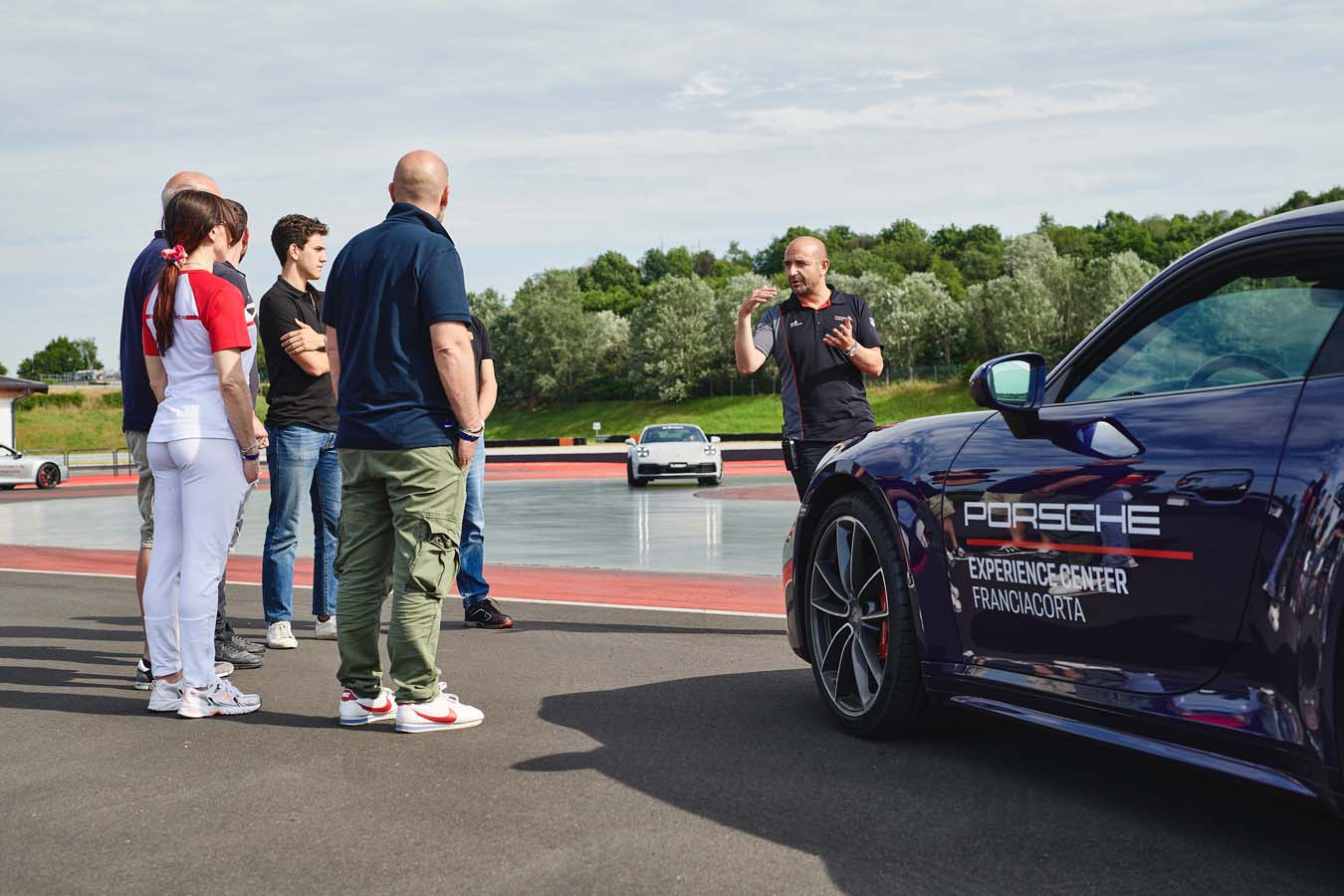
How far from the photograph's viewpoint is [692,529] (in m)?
14.9

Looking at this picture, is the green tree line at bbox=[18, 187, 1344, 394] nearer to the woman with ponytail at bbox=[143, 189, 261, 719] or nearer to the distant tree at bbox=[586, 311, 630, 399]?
the distant tree at bbox=[586, 311, 630, 399]

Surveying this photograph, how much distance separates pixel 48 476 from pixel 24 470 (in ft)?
2.42

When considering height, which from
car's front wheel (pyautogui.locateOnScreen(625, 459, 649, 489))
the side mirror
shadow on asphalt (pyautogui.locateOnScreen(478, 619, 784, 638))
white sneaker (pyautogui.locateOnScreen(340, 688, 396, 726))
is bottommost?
car's front wheel (pyautogui.locateOnScreen(625, 459, 649, 489))

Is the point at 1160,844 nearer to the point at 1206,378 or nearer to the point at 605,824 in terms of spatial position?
the point at 1206,378

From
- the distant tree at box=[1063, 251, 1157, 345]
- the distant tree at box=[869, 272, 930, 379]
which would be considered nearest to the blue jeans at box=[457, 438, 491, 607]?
the distant tree at box=[1063, 251, 1157, 345]

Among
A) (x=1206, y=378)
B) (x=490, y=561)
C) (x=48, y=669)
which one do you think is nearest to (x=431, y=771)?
(x=1206, y=378)

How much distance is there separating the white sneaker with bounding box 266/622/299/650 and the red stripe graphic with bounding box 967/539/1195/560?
4.06m

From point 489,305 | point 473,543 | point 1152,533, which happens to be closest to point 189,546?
point 473,543

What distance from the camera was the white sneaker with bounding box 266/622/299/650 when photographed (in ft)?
22.0

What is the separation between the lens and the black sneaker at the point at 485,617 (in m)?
7.34

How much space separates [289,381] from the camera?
6656mm

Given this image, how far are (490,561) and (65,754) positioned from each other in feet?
23.0

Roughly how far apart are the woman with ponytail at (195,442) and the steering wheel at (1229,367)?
3.43 metres

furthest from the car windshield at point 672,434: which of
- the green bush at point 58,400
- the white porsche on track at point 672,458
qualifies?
the green bush at point 58,400
